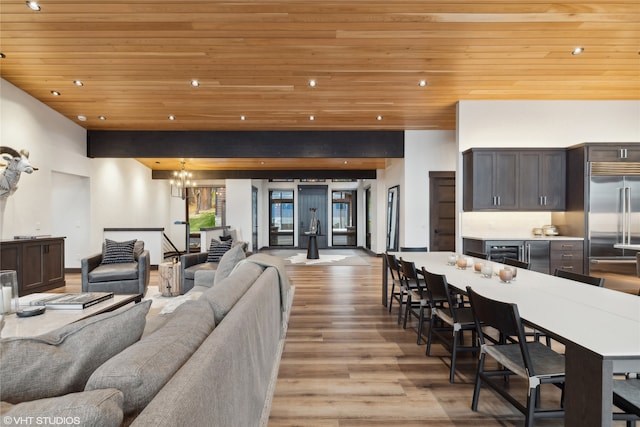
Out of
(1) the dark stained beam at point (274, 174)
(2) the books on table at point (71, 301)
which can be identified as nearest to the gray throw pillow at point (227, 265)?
(2) the books on table at point (71, 301)

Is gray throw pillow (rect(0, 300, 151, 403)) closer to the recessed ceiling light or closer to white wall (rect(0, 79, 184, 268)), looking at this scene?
the recessed ceiling light

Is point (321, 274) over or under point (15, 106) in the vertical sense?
under

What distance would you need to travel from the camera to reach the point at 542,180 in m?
5.34

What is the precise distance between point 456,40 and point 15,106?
6517mm

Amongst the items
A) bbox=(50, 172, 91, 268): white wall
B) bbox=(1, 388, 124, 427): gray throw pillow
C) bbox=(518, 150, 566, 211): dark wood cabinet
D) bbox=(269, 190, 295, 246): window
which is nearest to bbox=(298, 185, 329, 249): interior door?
bbox=(269, 190, 295, 246): window

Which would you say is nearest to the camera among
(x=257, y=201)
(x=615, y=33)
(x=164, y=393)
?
(x=164, y=393)

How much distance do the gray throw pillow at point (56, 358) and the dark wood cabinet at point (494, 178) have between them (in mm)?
5316

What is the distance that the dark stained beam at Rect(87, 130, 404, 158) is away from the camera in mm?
7000

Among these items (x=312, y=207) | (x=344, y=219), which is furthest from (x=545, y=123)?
(x=312, y=207)

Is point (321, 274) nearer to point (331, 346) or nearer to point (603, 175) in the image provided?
point (331, 346)

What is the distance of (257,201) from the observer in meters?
12.4

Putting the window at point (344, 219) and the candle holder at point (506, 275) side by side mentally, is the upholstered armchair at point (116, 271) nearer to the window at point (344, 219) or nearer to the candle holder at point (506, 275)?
the candle holder at point (506, 275)

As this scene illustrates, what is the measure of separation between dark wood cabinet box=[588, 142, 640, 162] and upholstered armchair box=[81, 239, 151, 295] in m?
6.79

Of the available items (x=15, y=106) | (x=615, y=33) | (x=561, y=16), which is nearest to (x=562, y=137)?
(x=615, y=33)
